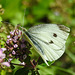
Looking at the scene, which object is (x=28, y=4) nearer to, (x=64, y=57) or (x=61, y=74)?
(x=64, y=57)

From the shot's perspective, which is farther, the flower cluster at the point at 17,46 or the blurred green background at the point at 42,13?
the blurred green background at the point at 42,13

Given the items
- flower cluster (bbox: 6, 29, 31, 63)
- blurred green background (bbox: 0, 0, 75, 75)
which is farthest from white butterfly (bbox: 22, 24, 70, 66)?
blurred green background (bbox: 0, 0, 75, 75)

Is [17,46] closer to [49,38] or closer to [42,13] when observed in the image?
[49,38]

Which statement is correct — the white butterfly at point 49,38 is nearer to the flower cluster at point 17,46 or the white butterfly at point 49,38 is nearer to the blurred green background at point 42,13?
the flower cluster at point 17,46

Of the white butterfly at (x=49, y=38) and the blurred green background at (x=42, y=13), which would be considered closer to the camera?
the white butterfly at (x=49, y=38)

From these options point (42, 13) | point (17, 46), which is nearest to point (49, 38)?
point (17, 46)

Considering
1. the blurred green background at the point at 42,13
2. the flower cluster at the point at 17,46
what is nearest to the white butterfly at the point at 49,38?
the flower cluster at the point at 17,46
